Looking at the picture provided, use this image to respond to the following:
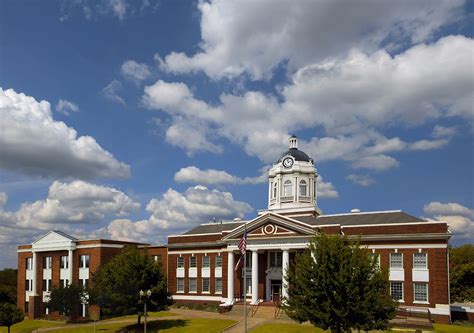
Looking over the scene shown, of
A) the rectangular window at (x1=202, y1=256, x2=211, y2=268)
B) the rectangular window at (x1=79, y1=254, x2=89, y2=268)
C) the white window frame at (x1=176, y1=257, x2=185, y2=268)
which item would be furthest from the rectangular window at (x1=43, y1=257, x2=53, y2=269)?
the rectangular window at (x1=202, y1=256, x2=211, y2=268)

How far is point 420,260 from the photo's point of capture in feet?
166

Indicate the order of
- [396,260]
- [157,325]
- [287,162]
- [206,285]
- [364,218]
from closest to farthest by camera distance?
[157,325] < [396,260] < [364,218] < [206,285] < [287,162]

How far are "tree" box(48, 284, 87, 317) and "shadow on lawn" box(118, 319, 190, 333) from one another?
10678mm

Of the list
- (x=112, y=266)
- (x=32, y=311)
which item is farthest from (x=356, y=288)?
(x=32, y=311)

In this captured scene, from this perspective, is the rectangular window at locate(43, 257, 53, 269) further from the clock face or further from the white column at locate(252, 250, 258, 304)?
the clock face

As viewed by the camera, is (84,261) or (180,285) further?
(84,261)

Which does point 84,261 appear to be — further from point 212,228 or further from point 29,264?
point 212,228

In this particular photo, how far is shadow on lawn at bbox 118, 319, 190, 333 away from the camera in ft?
160

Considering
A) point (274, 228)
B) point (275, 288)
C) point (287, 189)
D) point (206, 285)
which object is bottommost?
point (206, 285)

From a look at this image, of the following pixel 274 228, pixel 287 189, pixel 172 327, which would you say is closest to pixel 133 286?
pixel 172 327

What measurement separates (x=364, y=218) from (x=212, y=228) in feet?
71.8

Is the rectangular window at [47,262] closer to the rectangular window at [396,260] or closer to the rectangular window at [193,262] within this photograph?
the rectangular window at [193,262]

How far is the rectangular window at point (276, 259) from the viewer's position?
59062mm

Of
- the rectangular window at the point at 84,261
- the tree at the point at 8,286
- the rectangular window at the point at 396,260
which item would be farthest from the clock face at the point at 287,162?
the tree at the point at 8,286
